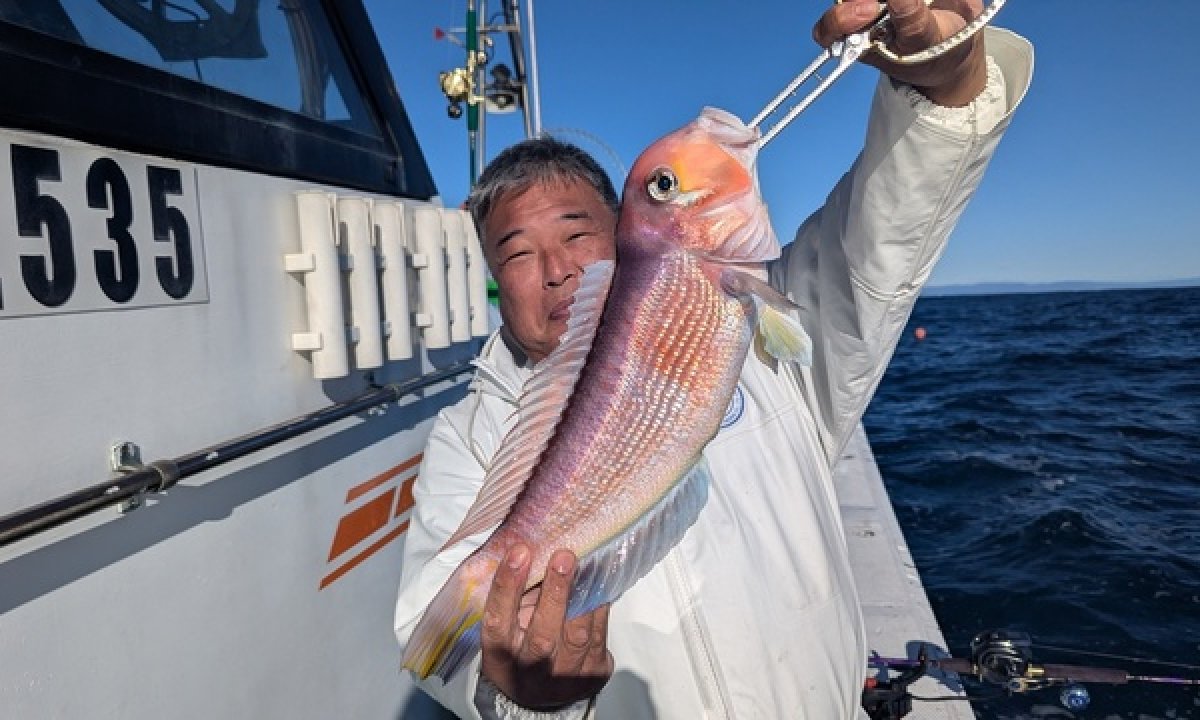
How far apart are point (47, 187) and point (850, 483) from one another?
17.9 feet

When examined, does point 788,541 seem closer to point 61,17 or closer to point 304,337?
point 304,337

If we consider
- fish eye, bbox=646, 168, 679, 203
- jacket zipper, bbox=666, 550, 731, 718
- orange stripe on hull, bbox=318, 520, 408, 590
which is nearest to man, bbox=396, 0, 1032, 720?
jacket zipper, bbox=666, 550, 731, 718

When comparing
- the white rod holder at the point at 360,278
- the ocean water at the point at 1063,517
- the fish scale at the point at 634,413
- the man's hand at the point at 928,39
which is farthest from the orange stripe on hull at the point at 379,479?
the ocean water at the point at 1063,517

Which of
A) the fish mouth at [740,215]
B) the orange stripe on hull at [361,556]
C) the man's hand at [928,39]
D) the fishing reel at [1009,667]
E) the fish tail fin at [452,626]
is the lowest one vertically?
the fishing reel at [1009,667]

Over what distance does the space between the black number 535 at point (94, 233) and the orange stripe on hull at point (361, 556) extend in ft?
4.31

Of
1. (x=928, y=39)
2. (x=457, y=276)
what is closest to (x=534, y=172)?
(x=928, y=39)

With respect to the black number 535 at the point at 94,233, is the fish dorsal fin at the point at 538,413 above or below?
below

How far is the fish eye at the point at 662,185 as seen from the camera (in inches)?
64.2

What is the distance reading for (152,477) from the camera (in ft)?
6.20

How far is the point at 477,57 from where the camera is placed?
5875 millimetres

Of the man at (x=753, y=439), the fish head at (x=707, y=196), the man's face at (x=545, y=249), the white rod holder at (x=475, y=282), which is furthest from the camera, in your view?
the white rod holder at (x=475, y=282)

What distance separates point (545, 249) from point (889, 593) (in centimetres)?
333

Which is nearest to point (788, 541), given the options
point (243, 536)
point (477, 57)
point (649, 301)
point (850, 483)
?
point (649, 301)

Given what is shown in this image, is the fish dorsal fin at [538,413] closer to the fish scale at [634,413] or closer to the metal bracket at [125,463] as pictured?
the fish scale at [634,413]
